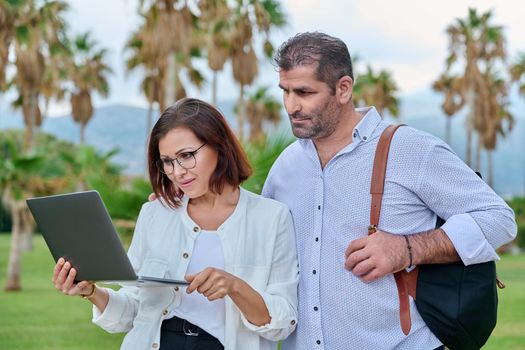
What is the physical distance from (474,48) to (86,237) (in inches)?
2009

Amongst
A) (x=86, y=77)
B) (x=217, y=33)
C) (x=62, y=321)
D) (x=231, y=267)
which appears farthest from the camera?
(x=86, y=77)

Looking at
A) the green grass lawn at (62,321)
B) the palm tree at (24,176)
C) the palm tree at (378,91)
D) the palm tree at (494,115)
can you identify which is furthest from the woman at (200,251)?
the palm tree at (494,115)

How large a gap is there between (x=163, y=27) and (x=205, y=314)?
27.6 metres

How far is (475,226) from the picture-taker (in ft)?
10.3

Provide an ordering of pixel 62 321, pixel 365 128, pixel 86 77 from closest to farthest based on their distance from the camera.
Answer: pixel 365 128, pixel 62 321, pixel 86 77

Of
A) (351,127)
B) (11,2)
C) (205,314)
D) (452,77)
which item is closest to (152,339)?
(205,314)

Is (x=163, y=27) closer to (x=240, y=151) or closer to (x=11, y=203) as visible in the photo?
(x=11, y=203)

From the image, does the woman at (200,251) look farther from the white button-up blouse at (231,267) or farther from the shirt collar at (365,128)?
the shirt collar at (365,128)

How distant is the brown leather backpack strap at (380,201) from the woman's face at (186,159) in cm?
56

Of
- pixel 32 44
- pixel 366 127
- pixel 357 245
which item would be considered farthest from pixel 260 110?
pixel 357 245

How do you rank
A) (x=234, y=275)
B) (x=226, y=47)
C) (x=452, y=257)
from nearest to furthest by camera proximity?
(x=234, y=275) < (x=452, y=257) < (x=226, y=47)

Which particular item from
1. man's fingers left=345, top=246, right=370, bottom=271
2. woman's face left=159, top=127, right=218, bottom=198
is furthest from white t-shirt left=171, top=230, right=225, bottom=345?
man's fingers left=345, top=246, right=370, bottom=271

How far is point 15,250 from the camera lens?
3128 cm

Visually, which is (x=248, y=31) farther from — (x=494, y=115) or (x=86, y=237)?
(x=86, y=237)
